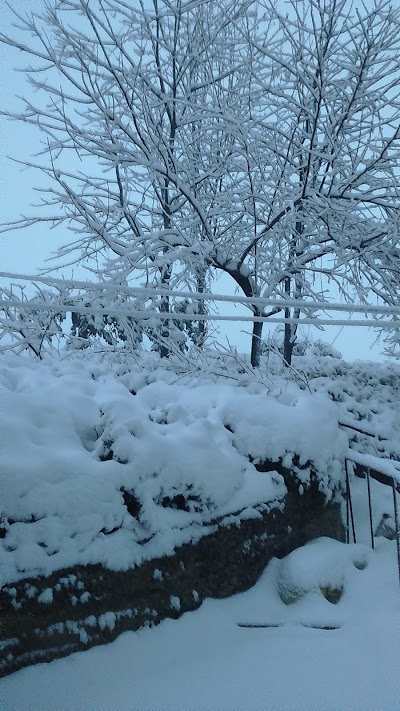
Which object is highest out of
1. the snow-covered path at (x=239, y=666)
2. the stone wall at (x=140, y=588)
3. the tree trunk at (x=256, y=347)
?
the tree trunk at (x=256, y=347)

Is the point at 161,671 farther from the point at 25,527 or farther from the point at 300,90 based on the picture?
the point at 300,90

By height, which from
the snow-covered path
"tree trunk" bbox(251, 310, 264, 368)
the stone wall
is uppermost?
"tree trunk" bbox(251, 310, 264, 368)

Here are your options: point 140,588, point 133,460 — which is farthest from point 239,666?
point 133,460

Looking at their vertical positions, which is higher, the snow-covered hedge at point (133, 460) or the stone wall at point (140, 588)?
A: the snow-covered hedge at point (133, 460)

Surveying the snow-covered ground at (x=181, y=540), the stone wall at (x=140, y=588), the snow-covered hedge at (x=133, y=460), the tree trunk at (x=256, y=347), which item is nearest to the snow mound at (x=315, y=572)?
the snow-covered ground at (x=181, y=540)

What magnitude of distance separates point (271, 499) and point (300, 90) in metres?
5.42

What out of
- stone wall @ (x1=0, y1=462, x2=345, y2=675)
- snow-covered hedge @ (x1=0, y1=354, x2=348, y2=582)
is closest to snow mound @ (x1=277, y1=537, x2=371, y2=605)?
stone wall @ (x1=0, y1=462, x2=345, y2=675)

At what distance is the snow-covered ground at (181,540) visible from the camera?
2014 millimetres

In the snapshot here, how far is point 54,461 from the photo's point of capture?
2.21 meters

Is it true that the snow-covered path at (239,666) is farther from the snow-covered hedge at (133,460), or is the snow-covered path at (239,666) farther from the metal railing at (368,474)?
the metal railing at (368,474)

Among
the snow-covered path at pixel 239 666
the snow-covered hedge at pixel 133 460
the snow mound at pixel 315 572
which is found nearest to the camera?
the snow-covered path at pixel 239 666

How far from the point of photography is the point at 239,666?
2207mm

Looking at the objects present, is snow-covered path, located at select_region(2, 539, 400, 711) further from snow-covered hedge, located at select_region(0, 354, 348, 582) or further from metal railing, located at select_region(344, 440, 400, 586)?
metal railing, located at select_region(344, 440, 400, 586)

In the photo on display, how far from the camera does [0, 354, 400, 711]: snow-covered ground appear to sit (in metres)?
2.01
